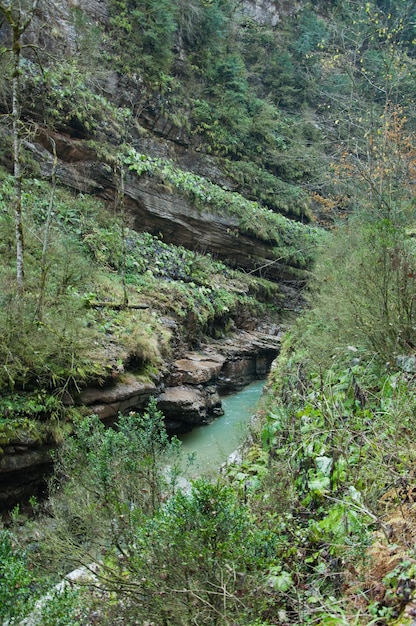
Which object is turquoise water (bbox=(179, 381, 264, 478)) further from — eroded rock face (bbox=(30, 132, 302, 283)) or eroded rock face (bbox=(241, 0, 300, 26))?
eroded rock face (bbox=(241, 0, 300, 26))

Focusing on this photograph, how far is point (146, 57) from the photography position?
18.0 meters

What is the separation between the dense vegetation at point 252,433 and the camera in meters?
2.22

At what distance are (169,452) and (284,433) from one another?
131cm

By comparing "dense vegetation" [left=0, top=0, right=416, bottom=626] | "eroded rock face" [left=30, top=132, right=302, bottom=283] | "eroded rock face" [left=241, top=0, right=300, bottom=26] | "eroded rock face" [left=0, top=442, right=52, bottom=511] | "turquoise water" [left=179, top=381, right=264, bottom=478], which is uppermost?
"eroded rock face" [left=241, top=0, right=300, bottom=26]

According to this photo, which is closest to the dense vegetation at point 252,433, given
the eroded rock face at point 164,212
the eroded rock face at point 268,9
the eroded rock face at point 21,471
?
the eroded rock face at point 21,471

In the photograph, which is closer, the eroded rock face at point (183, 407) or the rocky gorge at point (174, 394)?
the rocky gorge at point (174, 394)

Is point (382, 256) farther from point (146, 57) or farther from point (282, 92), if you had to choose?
point (282, 92)

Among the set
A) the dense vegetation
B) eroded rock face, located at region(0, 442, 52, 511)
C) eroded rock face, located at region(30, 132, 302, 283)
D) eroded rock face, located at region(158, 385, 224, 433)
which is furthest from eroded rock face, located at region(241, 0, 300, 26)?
eroded rock face, located at region(0, 442, 52, 511)

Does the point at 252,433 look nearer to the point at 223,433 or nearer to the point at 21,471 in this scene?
the point at 21,471

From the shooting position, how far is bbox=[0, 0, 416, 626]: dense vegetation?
222 cm

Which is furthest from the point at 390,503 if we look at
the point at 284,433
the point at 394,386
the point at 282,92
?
the point at 282,92

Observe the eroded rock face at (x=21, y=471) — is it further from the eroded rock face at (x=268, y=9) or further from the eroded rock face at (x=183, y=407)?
the eroded rock face at (x=268, y=9)

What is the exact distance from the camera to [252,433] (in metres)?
6.06

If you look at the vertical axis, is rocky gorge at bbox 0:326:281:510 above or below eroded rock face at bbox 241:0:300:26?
below
